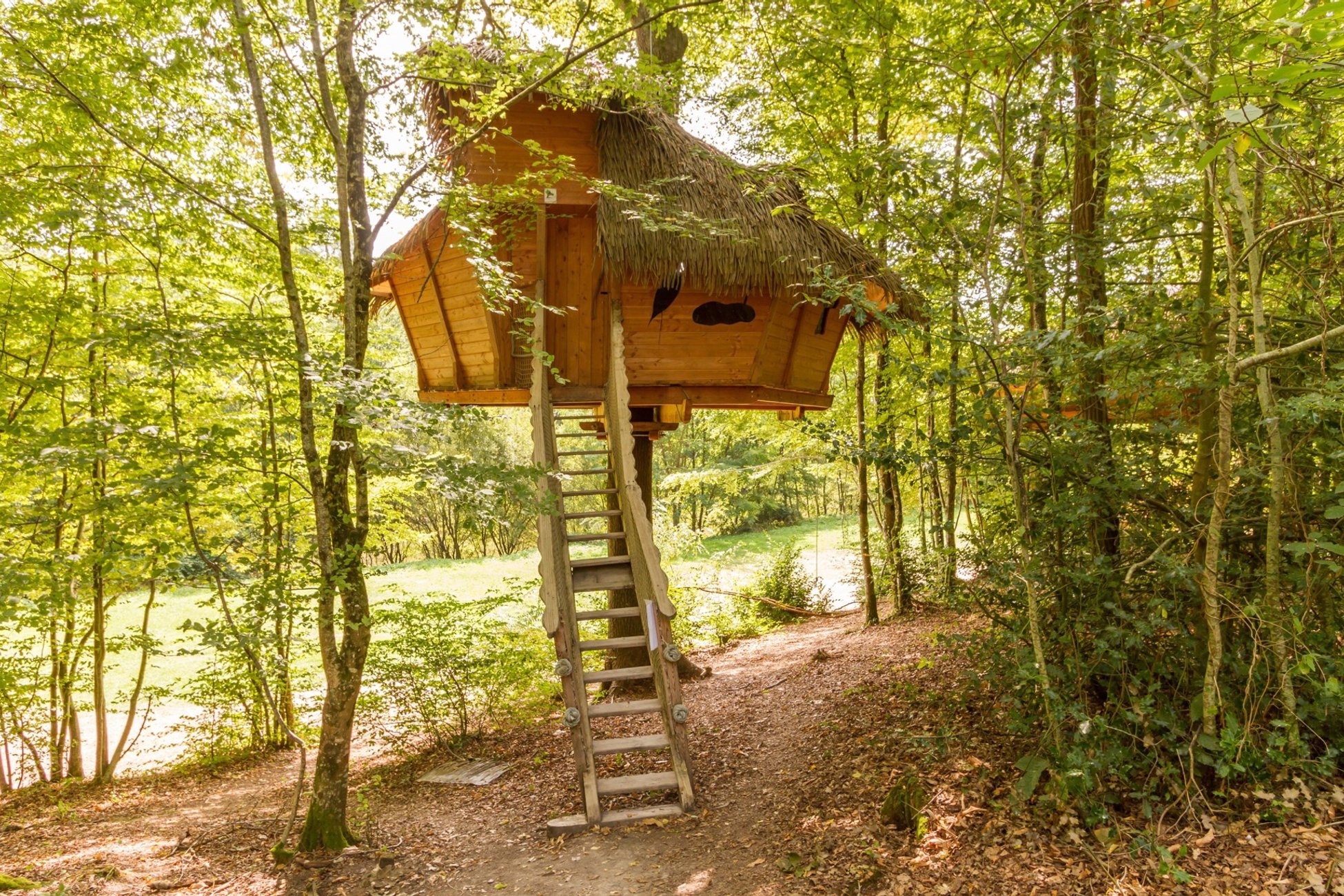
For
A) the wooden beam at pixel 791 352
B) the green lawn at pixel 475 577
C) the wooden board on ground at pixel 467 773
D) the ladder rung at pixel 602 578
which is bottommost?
the green lawn at pixel 475 577

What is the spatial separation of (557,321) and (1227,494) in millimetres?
6083

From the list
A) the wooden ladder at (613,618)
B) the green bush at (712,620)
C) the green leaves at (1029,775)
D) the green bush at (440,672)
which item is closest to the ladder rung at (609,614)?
the wooden ladder at (613,618)

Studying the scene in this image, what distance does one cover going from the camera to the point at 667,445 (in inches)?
1031

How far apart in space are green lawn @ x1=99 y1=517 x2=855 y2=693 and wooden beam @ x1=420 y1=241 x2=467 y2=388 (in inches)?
97.9

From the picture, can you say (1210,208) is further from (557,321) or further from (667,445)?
(667,445)

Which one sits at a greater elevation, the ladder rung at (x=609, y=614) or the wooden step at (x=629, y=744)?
the ladder rung at (x=609, y=614)

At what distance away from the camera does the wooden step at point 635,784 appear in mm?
4797

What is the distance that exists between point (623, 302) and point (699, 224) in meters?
1.33

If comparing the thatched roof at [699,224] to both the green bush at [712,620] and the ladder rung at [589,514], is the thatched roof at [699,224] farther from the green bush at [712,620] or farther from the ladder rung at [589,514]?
the green bush at [712,620]

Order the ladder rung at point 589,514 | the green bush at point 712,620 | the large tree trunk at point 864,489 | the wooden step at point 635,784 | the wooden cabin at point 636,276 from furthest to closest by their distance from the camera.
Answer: the green bush at point 712,620
the large tree trunk at point 864,489
the wooden cabin at point 636,276
the ladder rung at point 589,514
the wooden step at point 635,784

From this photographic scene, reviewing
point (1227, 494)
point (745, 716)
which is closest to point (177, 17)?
point (1227, 494)

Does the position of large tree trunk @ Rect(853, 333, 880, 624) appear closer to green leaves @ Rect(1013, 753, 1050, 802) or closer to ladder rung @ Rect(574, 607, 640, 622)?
ladder rung @ Rect(574, 607, 640, 622)

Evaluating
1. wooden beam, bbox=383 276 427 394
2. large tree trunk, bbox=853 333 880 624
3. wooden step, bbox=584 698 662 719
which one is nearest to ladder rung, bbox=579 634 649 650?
wooden step, bbox=584 698 662 719

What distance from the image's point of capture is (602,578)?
6.00m
